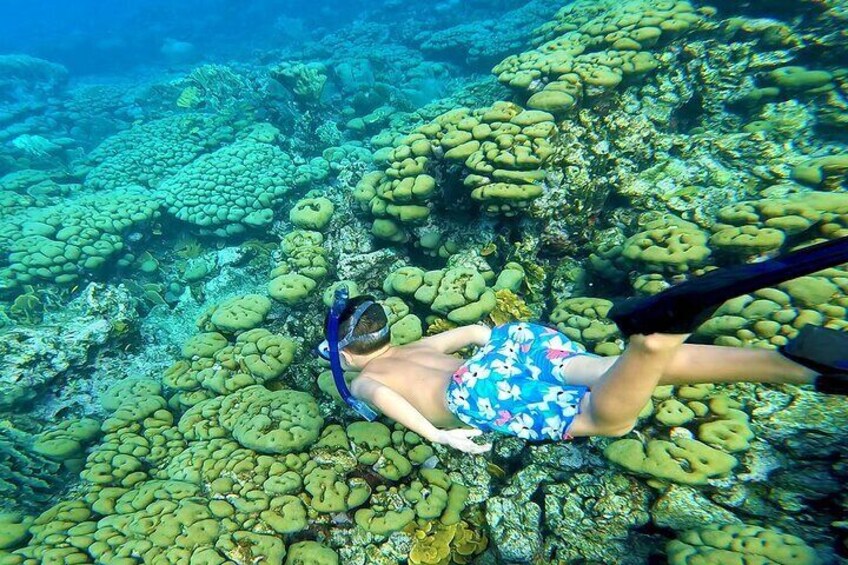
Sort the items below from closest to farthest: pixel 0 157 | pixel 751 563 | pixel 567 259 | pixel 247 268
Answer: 1. pixel 751 563
2. pixel 567 259
3. pixel 247 268
4. pixel 0 157

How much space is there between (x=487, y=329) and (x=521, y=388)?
2.99ft

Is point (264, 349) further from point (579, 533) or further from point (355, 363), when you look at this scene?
point (579, 533)

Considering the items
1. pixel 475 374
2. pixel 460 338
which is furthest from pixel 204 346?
pixel 475 374

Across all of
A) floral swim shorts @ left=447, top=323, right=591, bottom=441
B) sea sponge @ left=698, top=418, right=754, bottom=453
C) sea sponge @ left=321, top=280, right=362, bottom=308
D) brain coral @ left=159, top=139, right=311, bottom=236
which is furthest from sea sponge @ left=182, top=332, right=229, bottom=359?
sea sponge @ left=698, top=418, right=754, bottom=453

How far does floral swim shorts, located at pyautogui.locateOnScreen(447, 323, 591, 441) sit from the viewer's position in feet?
9.40

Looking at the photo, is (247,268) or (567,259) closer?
(567,259)

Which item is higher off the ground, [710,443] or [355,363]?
[355,363]

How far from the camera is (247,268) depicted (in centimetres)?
835

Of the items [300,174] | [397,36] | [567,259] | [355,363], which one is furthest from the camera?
[397,36]

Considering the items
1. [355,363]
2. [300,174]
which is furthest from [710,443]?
[300,174]

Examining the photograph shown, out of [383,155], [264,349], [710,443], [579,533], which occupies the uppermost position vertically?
[383,155]

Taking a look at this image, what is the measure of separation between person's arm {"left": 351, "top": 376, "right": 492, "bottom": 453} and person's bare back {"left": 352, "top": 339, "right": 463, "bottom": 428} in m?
0.15

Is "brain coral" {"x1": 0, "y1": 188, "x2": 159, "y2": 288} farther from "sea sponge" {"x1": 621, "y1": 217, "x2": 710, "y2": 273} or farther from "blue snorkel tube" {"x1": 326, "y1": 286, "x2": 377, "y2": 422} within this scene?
"sea sponge" {"x1": 621, "y1": 217, "x2": 710, "y2": 273}

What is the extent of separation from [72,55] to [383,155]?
40743 millimetres
